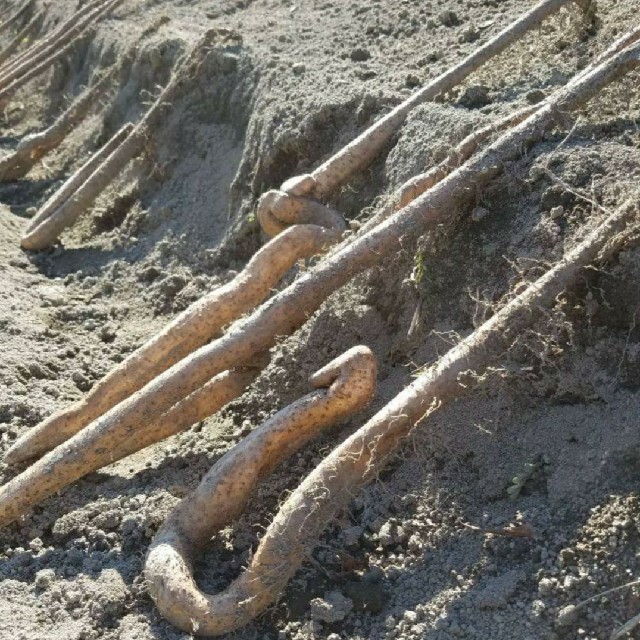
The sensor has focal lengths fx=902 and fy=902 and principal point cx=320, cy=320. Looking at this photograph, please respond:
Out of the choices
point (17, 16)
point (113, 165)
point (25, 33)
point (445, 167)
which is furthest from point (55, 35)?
point (445, 167)

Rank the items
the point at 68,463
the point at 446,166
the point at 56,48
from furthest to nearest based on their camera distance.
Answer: the point at 56,48, the point at 446,166, the point at 68,463

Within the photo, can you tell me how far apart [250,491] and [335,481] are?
0.43 metres

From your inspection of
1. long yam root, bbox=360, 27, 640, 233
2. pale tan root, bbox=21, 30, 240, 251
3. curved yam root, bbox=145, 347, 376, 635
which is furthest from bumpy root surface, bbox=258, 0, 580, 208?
pale tan root, bbox=21, 30, 240, 251

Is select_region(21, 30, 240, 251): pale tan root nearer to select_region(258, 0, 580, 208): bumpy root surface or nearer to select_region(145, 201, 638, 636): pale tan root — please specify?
select_region(258, 0, 580, 208): bumpy root surface

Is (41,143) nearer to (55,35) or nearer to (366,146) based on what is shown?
(55,35)

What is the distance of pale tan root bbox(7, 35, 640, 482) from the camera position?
154 inches

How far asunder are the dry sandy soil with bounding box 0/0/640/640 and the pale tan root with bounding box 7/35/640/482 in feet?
0.33

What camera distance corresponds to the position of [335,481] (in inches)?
131

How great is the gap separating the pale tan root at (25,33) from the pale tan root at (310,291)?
9014mm

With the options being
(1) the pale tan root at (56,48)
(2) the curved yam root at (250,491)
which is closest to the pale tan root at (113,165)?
(1) the pale tan root at (56,48)

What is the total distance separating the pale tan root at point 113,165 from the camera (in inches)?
263

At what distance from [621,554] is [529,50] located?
11.6 feet

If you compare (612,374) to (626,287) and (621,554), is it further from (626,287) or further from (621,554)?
(621,554)

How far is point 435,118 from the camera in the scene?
4754mm
